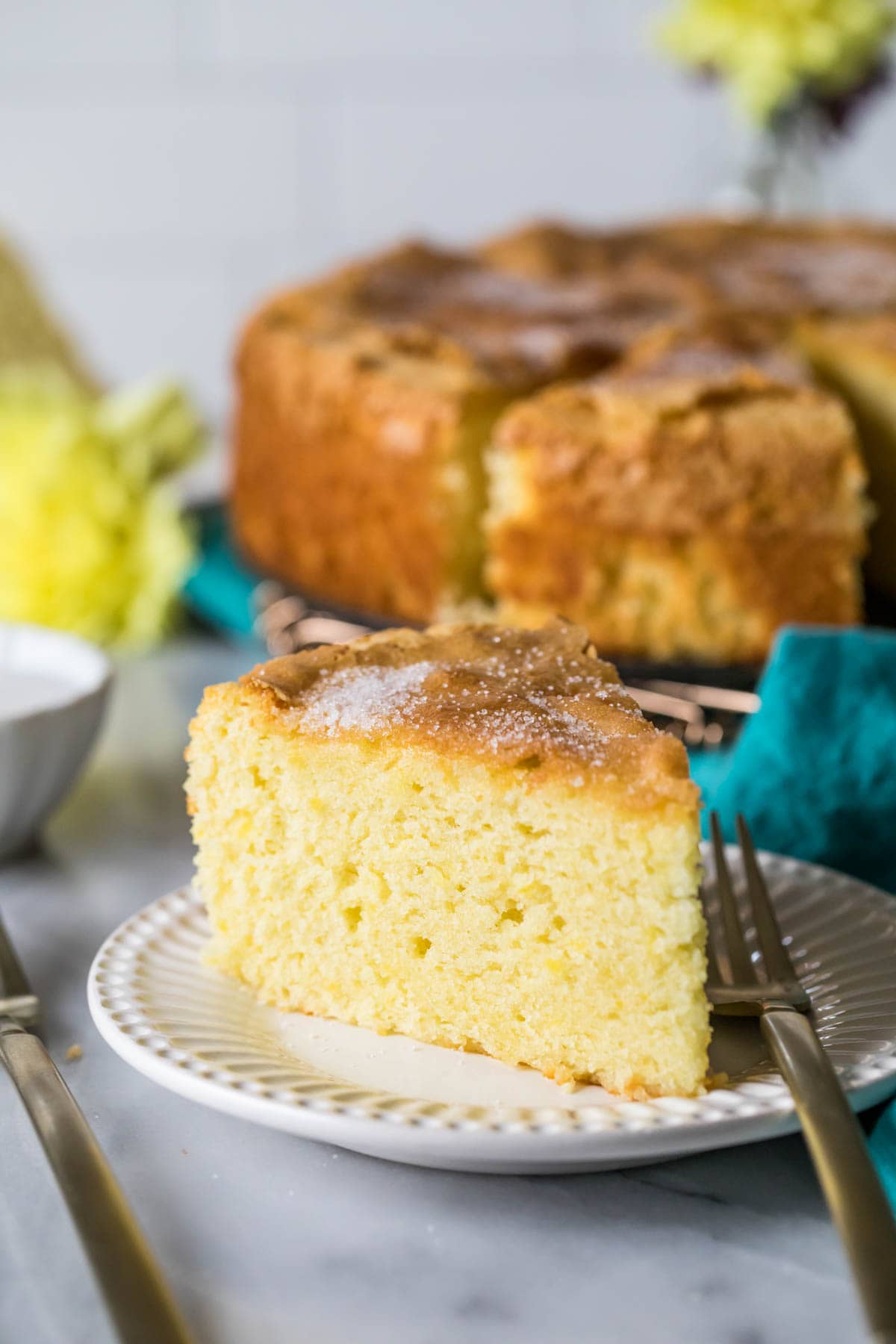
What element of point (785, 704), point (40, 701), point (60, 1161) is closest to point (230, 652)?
point (40, 701)

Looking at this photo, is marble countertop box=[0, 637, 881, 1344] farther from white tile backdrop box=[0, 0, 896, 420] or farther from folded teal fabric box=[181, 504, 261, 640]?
white tile backdrop box=[0, 0, 896, 420]

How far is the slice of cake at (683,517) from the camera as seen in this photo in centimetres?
197

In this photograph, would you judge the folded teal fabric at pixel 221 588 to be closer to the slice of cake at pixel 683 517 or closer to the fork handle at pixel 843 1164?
the slice of cake at pixel 683 517

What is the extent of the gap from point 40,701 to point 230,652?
743 millimetres

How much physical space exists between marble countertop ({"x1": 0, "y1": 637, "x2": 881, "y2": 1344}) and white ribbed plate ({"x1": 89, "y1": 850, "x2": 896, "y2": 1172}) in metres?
0.03

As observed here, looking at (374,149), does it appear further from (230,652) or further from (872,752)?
(872,752)

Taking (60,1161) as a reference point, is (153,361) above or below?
below

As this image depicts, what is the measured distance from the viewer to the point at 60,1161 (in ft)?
3.05

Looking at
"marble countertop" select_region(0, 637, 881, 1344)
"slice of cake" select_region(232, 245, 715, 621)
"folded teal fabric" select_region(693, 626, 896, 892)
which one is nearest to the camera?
"marble countertop" select_region(0, 637, 881, 1344)

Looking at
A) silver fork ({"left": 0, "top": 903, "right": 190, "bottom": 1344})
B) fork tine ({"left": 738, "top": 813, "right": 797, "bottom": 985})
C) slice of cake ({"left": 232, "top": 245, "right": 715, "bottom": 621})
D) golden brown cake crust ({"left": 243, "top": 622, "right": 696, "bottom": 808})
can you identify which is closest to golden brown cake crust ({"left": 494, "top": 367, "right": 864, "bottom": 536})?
slice of cake ({"left": 232, "top": 245, "right": 715, "bottom": 621})

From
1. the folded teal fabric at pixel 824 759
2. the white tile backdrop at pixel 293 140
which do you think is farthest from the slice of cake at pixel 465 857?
the white tile backdrop at pixel 293 140

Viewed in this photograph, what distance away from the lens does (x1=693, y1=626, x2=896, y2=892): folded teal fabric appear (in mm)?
1498

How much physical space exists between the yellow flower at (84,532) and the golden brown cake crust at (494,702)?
1158mm

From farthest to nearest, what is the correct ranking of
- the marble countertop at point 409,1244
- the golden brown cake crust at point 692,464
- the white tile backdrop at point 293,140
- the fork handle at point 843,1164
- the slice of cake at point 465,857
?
the white tile backdrop at point 293,140, the golden brown cake crust at point 692,464, the slice of cake at point 465,857, the marble countertop at point 409,1244, the fork handle at point 843,1164
